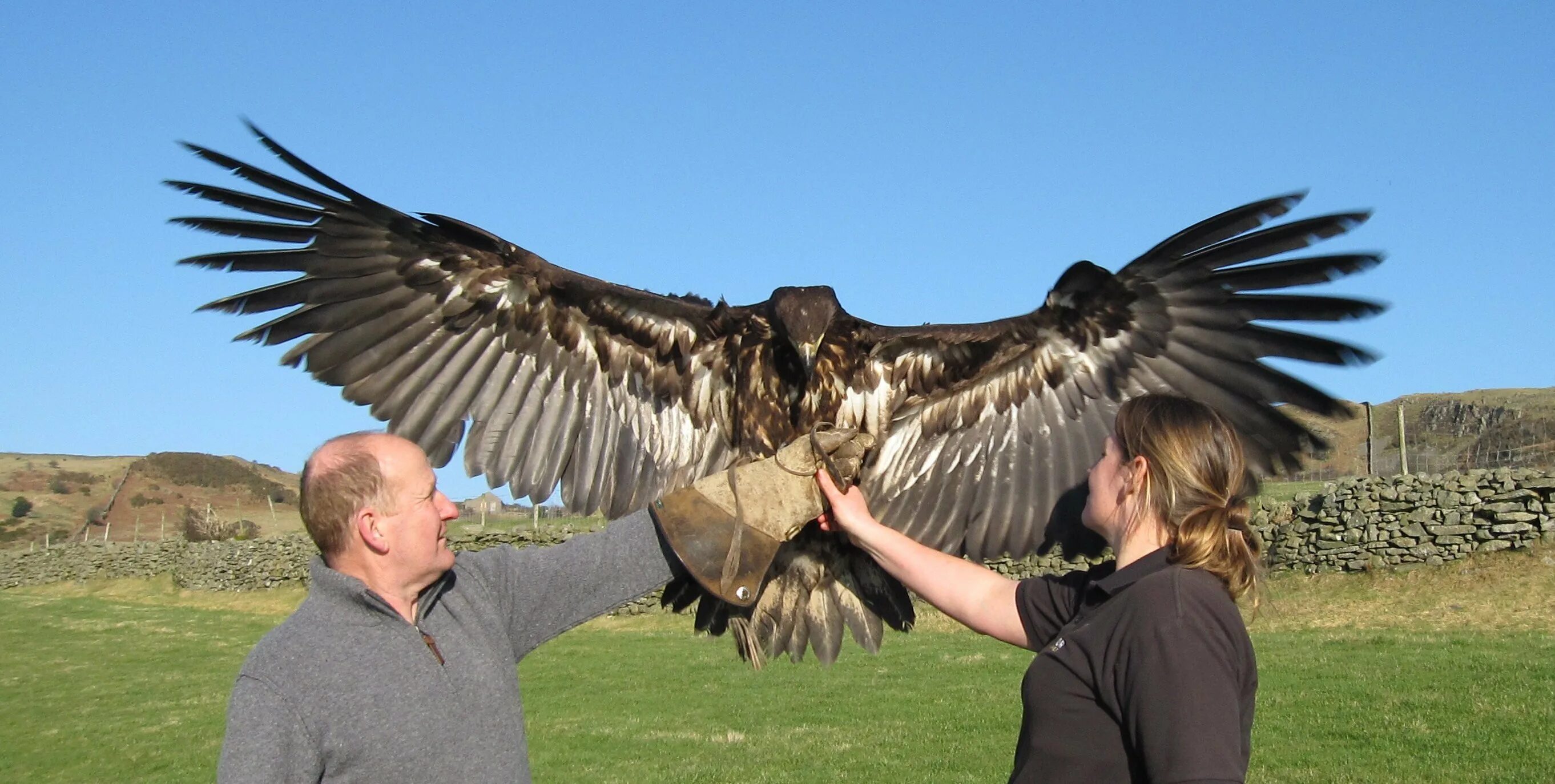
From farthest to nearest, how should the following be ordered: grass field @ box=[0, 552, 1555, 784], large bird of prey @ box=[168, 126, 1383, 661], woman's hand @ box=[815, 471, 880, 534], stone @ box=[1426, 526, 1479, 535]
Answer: stone @ box=[1426, 526, 1479, 535]
grass field @ box=[0, 552, 1555, 784]
large bird of prey @ box=[168, 126, 1383, 661]
woman's hand @ box=[815, 471, 880, 534]

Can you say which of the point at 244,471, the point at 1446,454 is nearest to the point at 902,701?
the point at 1446,454

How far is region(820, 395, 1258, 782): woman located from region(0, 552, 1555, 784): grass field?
0.35 m

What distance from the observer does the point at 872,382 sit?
526 centimetres

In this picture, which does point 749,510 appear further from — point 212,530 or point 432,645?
point 212,530

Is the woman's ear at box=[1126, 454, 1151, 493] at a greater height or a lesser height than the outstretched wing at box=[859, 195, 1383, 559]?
lesser

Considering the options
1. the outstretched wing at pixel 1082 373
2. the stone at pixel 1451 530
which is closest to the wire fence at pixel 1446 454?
the stone at pixel 1451 530

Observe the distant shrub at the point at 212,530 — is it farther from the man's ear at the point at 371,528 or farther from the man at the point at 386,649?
the man's ear at the point at 371,528

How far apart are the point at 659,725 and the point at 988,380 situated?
771 centimetres

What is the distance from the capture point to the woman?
2.17m

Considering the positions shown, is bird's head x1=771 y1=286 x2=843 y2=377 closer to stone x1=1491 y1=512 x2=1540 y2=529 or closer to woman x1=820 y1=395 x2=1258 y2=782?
woman x1=820 y1=395 x2=1258 y2=782

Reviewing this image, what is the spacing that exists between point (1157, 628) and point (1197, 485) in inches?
15.4

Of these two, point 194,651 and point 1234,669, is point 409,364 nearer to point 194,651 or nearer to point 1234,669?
point 1234,669

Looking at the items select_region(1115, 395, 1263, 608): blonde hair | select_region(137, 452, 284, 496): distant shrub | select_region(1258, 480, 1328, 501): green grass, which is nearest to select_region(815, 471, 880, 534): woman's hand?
select_region(1115, 395, 1263, 608): blonde hair

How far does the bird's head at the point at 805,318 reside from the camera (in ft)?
16.0
